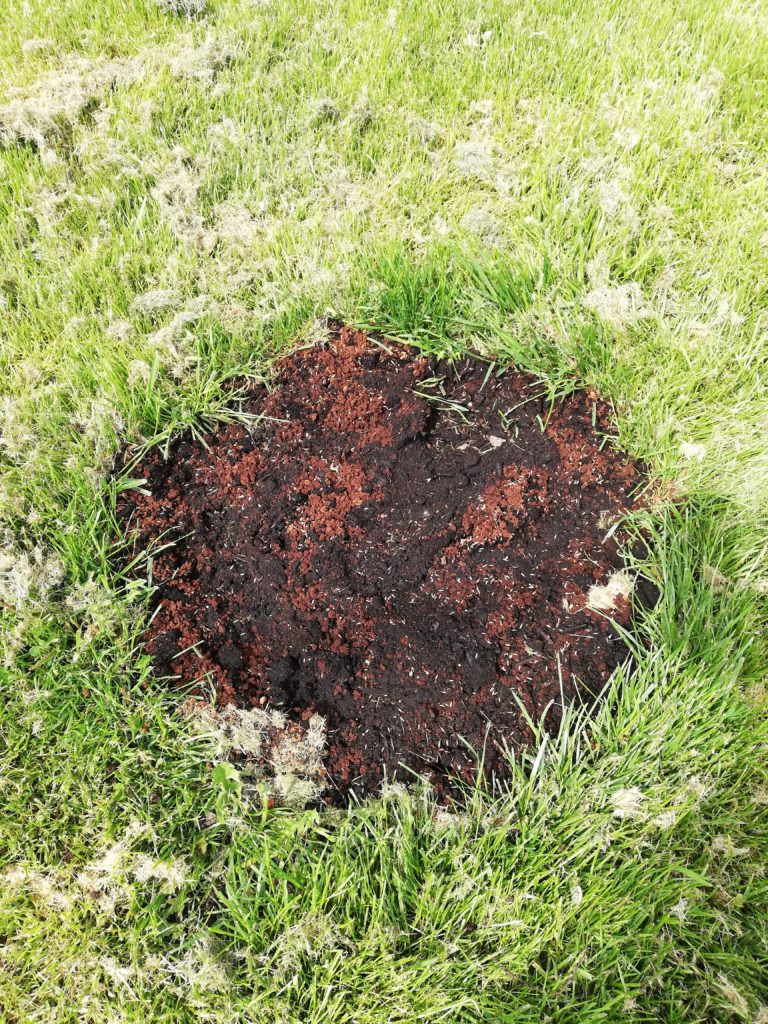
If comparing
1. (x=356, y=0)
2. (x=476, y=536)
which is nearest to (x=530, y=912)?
(x=476, y=536)

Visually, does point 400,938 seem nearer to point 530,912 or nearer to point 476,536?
point 530,912

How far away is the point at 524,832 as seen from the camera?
2.02 m

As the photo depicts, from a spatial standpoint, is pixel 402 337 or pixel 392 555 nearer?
pixel 392 555

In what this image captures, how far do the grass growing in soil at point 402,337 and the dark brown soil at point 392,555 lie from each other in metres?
0.13

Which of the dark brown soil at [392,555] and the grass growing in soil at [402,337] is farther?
the dark brown soil at [392,555]

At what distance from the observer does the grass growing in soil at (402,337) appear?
187cm

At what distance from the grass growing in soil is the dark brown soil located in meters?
0.13

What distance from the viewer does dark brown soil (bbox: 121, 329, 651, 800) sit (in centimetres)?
228

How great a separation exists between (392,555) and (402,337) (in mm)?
1005

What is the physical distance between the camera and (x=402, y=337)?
10.1 ft

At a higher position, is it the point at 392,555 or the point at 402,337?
the point at 402,337

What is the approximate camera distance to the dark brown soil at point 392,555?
2283 millimetres

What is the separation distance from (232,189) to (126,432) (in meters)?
1.48

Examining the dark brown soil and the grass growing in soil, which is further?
the dark brown soil
